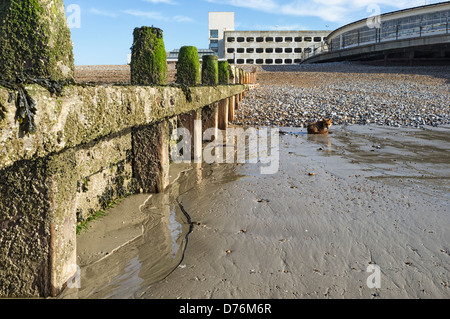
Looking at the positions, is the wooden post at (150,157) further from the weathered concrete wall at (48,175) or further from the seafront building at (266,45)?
the seafront building at (266,45)

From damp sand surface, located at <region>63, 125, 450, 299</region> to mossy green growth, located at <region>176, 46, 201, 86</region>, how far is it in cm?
151

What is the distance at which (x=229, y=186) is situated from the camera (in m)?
5.43

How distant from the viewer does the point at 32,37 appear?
2289 millimetres

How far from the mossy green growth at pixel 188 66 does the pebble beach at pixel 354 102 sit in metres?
5.67

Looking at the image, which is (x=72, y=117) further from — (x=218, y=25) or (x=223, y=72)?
(x=218, y=25)

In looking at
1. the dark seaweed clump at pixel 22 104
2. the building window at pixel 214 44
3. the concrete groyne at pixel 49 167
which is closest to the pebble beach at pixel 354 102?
the concrete groyne at pixel 49 167

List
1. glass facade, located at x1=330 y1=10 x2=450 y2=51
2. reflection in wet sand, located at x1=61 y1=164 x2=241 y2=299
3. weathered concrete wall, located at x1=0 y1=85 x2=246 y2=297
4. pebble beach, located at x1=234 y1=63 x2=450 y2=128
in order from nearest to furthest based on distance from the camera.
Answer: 1. weathered concrete wall, located at x1=0 y1=85 x2=246 y2=297
2. reflection in wet sand, located at x1=61 y1=164 x2=241 y2=299
3. pebble beach, located at x1=234 y1=63 x2=450 y2=128
4. glass facade, located at x1=330 y1=10 x2=450 y2=51

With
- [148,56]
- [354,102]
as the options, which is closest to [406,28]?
[354,102]

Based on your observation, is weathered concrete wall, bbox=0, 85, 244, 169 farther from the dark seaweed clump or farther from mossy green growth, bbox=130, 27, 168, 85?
mossy green growth, bbox=130, 27, 168, 85

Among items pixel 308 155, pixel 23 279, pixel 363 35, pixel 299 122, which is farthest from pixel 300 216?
pixel 363 35

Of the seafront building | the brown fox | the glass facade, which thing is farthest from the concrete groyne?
the seafront building

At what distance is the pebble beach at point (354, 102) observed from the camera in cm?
1252

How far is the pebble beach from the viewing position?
12.5 m

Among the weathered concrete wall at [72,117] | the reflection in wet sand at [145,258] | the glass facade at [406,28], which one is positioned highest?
the glass facade at [406,28]
